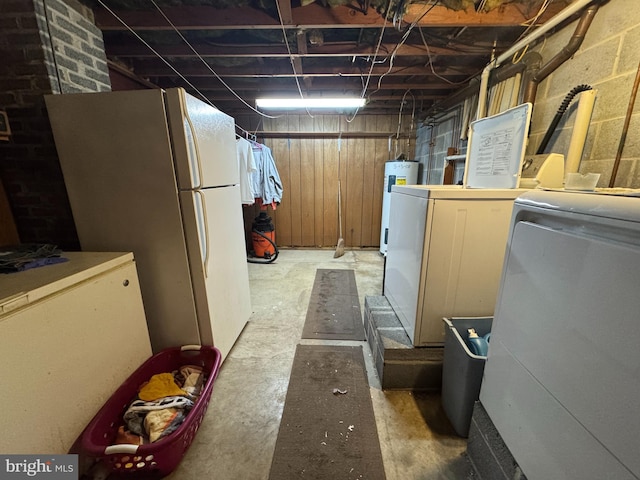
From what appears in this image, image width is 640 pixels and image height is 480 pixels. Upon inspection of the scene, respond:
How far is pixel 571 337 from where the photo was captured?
2.02ft

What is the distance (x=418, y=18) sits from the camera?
5.89ft

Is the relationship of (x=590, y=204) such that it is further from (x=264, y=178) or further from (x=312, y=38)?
(x=264, y=178)

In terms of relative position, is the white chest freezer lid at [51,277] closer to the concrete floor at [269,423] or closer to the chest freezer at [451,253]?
the concrete floor at [269,423]

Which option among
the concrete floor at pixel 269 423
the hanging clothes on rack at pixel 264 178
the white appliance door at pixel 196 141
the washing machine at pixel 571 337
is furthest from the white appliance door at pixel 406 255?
the hanging clothes on rack at pixel 264 178

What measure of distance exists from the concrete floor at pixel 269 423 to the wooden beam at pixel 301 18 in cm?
245

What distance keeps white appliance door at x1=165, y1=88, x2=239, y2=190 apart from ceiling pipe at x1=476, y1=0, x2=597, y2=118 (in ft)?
6.96

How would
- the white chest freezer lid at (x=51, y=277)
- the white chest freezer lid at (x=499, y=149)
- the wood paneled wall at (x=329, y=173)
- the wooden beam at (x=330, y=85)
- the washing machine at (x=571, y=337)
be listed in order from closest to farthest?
the washing machine at (x=571, y=337) → the white chest freezer lid at (x=51, y=277) → the white chest freezer lid at (x=499, y=149) → the wooden beam at (x=330, y=85) → the wood paneled wall at (x=329, y=173)

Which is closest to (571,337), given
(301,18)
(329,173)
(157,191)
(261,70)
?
(157,191)

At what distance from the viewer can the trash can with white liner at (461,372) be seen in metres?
1.22

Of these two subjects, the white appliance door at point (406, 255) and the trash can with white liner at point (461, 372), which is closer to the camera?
the trash can with white liner at point (461, 372)

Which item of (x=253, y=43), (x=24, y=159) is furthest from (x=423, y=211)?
(x=24, y=159)

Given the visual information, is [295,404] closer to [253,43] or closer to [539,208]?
[539,208]

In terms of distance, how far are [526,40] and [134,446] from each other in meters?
3.13

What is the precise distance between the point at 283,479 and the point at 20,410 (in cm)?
107
